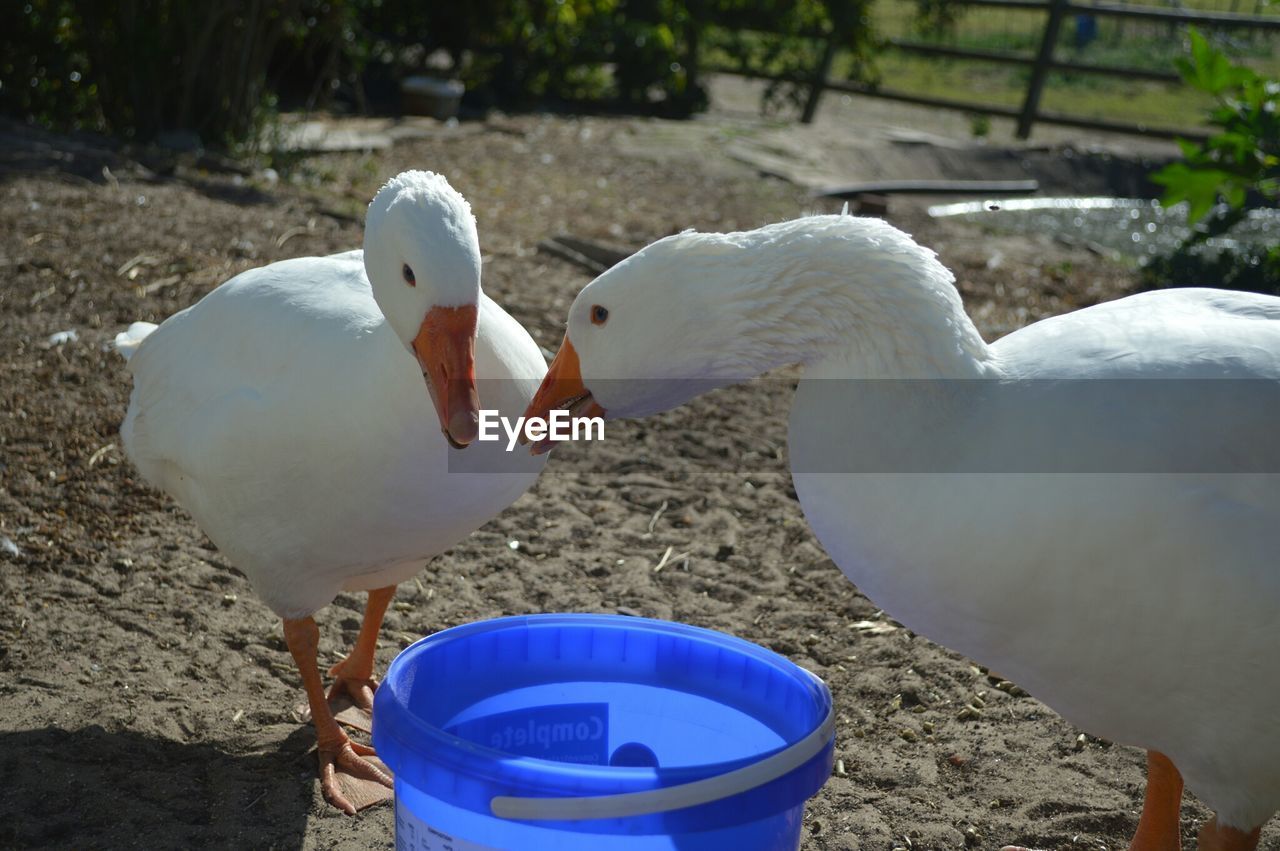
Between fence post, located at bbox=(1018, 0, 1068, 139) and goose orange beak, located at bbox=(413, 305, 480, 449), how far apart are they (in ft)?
38.6

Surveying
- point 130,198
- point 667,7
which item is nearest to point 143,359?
point 130,198

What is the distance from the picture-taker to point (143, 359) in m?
3.31

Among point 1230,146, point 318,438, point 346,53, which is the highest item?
point 1230,146

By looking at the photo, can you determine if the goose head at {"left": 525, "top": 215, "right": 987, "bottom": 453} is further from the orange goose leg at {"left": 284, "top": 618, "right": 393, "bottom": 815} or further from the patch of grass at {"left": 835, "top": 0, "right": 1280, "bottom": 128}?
the patch of grass at {"left": 835, "top": 0, "right": 1280, "bottom": 128}

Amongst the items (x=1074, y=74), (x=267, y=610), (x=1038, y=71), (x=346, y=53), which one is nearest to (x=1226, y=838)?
(x=267, y=610)

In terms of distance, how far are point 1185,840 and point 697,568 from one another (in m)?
1.62

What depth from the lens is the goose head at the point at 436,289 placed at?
2.48 m

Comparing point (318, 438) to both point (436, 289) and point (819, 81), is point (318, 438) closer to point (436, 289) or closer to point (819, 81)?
point (436, 289)

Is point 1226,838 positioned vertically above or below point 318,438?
below

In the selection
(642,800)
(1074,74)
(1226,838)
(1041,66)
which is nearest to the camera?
(642,800)

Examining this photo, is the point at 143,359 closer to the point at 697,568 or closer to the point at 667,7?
the point at 697,568

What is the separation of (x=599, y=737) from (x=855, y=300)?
102 centimetres

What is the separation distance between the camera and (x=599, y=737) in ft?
8.03

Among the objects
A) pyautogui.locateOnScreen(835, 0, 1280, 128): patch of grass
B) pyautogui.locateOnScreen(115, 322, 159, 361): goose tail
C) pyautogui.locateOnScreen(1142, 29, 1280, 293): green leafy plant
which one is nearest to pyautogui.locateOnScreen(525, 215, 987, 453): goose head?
pyautogui.locateOnScreen(115, 322, 159, 361): goose tail
